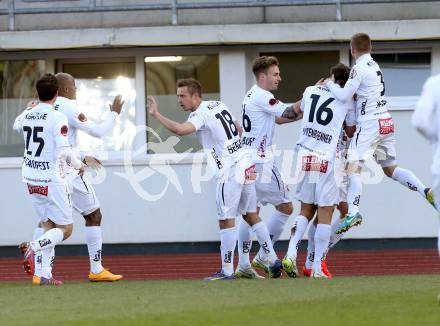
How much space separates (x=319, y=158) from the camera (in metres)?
13.4

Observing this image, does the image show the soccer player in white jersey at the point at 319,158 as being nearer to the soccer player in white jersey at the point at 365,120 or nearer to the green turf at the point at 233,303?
the soccer player in white jersey at the point at 365,120

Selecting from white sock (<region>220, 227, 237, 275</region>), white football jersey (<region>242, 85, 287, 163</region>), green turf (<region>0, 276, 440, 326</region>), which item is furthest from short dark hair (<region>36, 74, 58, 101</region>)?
white sock (<region>220, 227, 237, 275</region>)

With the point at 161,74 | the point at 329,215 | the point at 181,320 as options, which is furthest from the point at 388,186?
the point at 181,320

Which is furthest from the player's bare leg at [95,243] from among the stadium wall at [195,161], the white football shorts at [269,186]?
the stadium wall at [195,161]

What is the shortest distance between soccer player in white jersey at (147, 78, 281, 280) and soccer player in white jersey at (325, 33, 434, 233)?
3.14 ft

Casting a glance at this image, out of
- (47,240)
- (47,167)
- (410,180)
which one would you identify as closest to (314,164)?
(410,180)

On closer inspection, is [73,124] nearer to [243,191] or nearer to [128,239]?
[243,191]

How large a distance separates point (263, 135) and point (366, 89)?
4.00 ft

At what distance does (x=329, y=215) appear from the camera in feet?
44.4

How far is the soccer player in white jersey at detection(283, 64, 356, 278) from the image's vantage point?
525 inches

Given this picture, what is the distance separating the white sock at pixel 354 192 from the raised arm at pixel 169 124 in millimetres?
1868

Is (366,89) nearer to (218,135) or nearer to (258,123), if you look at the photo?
(258,123)

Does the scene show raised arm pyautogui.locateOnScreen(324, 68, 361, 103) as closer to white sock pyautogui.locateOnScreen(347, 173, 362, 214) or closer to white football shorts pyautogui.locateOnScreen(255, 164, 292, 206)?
white sock pyautogui.locateOnScreen(347, 173, 362, 214)

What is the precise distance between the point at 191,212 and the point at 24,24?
3.83 metres
